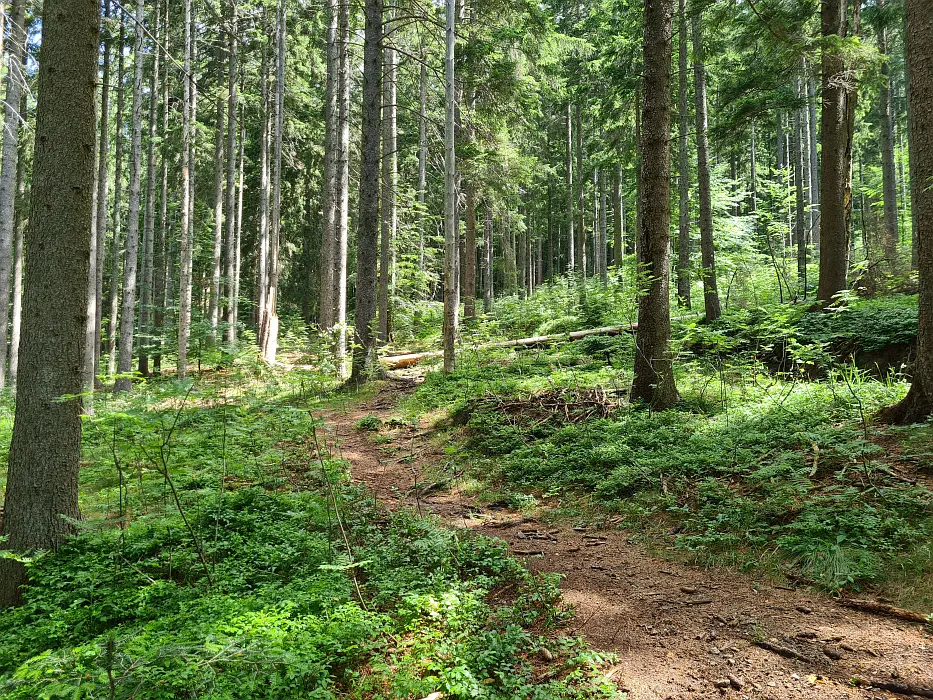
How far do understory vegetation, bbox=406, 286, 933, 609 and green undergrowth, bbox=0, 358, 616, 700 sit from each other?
1.64m

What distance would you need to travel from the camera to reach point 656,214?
7.01 m

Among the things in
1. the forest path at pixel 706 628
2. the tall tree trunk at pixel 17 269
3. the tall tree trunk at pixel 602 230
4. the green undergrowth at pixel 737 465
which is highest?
the tall tree trunk at pixel 602 230

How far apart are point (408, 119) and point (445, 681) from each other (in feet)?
65.7

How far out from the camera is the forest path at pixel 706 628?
2.59m

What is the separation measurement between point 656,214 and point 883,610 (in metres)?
5.19

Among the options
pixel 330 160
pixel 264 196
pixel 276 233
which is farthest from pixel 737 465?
pixel 264 196

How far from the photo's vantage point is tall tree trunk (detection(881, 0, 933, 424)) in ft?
16.2

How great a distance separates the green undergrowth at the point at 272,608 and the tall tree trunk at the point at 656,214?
3.77 meters

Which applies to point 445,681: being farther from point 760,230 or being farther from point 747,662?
point 760,230

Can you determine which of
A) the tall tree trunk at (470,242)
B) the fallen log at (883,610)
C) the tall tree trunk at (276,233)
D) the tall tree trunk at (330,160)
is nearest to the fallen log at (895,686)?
the fallen log at (883,610)

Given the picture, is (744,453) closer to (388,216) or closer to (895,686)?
(895,686)

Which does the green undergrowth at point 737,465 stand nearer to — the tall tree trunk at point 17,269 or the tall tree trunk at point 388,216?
the tall tree trunk at point 388,216

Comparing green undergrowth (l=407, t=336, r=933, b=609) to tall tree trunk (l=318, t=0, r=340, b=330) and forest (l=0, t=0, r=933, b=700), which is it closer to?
forest (l=0, t=0, r=933, b=700)

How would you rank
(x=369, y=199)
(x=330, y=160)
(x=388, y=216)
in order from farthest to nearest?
(x=388, y=216) → (x=330, y=160) → (x=369, y=199)
